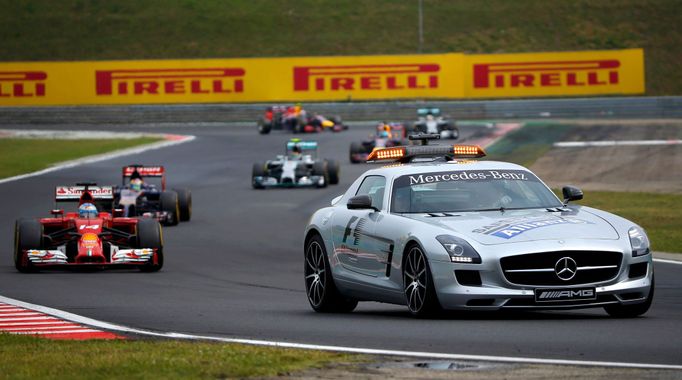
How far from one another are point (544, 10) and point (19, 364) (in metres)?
71.6

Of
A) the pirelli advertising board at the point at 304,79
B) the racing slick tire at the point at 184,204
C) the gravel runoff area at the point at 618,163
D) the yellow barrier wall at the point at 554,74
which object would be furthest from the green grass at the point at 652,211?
the yellow barrier wall at the point at 554,74

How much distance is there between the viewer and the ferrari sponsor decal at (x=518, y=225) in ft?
38.0

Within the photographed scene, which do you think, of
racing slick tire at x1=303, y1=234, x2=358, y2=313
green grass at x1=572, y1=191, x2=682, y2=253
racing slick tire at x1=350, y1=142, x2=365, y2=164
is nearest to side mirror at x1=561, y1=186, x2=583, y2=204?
racing slick tire at x1=303, y1=234, x2=358, y2=313

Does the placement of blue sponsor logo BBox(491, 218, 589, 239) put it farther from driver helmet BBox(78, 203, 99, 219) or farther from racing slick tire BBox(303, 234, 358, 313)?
driver helmet BBox(78, 203, 99, 219)

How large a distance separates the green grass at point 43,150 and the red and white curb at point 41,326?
83.4 ft

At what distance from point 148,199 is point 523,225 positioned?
16.6 metres

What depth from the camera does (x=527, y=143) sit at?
1882 inches

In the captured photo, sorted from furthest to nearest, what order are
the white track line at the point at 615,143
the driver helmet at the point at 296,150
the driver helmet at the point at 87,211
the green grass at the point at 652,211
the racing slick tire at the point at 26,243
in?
the white track line at the point at 615,143
the driver helmet at the point at 296,150
the green grass at the point at 652,211
the driver helmet at the point at 87,211
the racing slick tire at the point at 26,243

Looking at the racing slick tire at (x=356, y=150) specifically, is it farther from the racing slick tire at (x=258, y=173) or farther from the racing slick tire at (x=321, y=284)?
the racing slick tire at (x=321, y=284)

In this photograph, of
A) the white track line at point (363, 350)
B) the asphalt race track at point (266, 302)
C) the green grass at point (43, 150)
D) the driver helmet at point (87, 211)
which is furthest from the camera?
the green grass at point (43, 150)

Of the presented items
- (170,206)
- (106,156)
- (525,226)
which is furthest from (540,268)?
(106,156)

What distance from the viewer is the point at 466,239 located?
37.8ft

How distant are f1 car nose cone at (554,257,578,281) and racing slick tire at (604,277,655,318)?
527 mm

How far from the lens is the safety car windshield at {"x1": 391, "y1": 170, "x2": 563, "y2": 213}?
1261 centimetres
